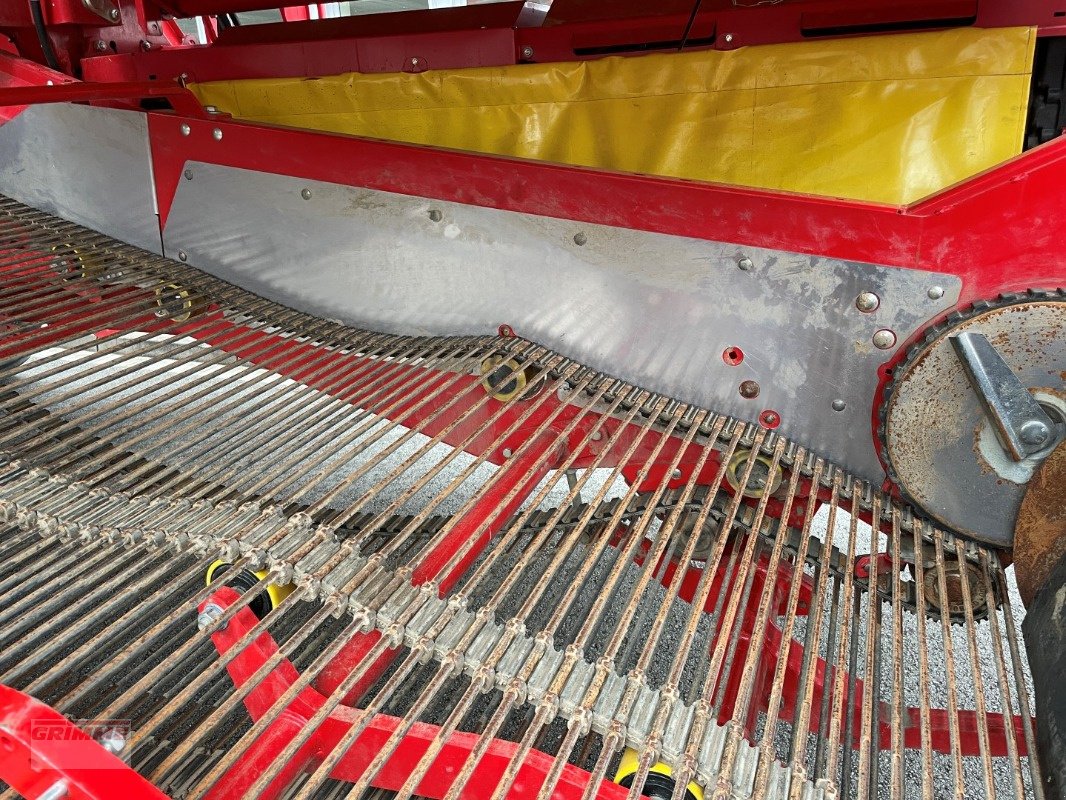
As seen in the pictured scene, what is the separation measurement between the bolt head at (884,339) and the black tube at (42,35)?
7.79 feet

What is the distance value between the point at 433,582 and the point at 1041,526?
97 centimetres

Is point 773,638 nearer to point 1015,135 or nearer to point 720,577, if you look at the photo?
point 720,577

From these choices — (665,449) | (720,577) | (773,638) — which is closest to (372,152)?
(665,449)

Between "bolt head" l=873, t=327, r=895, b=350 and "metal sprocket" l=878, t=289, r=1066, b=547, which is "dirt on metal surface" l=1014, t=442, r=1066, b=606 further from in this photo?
"bolt head" l=873, t=327, r=895, b=350

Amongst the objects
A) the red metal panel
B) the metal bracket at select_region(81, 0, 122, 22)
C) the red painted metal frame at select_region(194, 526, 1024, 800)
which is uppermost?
the metal bracket at select_region(81, 0, 122, 22)

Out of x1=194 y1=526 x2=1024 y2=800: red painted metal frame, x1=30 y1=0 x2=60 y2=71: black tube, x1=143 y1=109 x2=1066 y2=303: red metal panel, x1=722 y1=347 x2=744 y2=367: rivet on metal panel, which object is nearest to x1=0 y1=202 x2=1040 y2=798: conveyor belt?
x1=194 y1=526 x2=1024 y2=800: red painted metal frame

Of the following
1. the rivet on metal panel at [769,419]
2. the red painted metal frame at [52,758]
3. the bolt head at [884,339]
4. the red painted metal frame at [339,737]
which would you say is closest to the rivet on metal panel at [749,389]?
the rivet on metal panel at [769,419]

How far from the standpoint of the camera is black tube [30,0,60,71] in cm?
218

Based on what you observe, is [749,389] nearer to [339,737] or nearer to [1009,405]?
[1009,405]

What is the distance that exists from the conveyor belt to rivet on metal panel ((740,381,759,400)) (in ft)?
0.20

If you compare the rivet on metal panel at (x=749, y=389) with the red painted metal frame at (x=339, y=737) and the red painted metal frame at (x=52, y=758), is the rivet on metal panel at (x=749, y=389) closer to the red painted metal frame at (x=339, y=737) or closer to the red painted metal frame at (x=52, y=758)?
the red painted metal frame at (x=339, y=737)

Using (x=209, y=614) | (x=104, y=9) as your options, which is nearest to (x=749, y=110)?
(x=209, y=614)

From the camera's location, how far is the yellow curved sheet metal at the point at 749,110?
1562 millimetres

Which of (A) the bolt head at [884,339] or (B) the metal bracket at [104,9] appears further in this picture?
(B) the metal bracket at [104,9]
